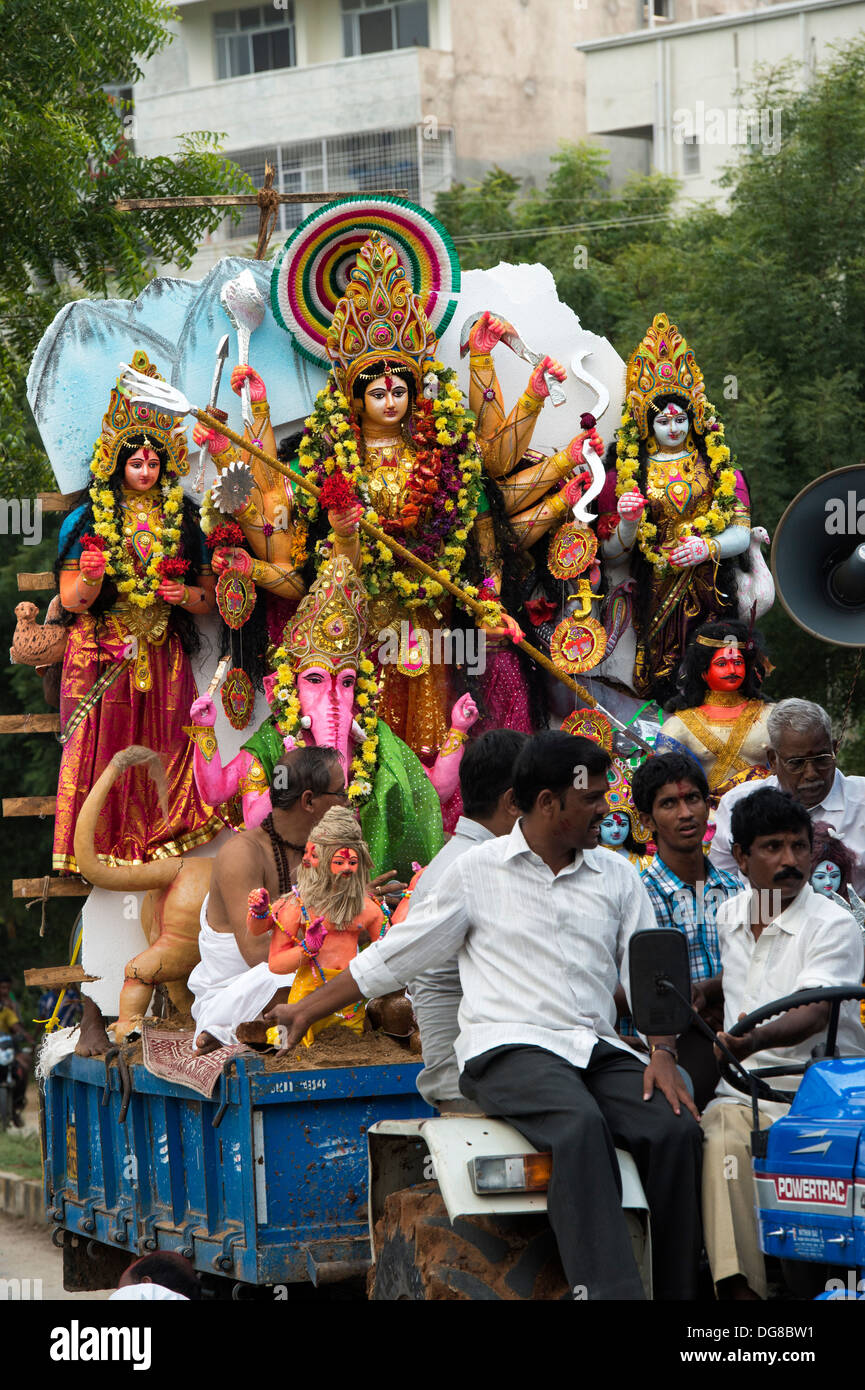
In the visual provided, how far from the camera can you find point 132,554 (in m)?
9.04

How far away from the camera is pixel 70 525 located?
9.23 meters

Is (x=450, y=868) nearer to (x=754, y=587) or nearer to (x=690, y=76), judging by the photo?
(x=754, y=587)

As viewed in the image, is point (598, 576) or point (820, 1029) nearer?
point (820, 1029)

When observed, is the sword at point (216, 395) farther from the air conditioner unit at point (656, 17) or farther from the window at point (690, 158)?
the air conditioner unit at point (656, 17)

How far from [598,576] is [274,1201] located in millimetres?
4244

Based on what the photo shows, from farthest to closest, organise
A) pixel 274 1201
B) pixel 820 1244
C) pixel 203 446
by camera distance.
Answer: pixel 203 446
pixel 274 1201
pixel 820 1244

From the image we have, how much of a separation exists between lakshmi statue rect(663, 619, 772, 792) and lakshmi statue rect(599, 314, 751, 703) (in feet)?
1.15

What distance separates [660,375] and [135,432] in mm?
2497

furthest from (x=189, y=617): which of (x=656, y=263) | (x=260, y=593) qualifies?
(x=656, y=263)

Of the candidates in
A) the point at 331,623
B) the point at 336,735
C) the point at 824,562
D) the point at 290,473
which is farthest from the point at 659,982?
the point at 290,473

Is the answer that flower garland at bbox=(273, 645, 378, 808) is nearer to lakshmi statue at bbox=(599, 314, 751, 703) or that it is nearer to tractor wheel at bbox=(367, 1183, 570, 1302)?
lakshmi statue at bbox=(599, 314, 751, 703)

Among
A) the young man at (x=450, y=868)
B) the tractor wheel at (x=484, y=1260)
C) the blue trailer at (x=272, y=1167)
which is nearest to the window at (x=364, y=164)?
the blue trailer at (x=272, y=1167)

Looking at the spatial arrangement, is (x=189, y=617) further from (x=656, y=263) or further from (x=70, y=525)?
(x=656, y=263)

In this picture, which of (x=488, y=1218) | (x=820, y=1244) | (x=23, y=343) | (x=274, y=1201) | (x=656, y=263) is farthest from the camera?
(x=656, y=263)
